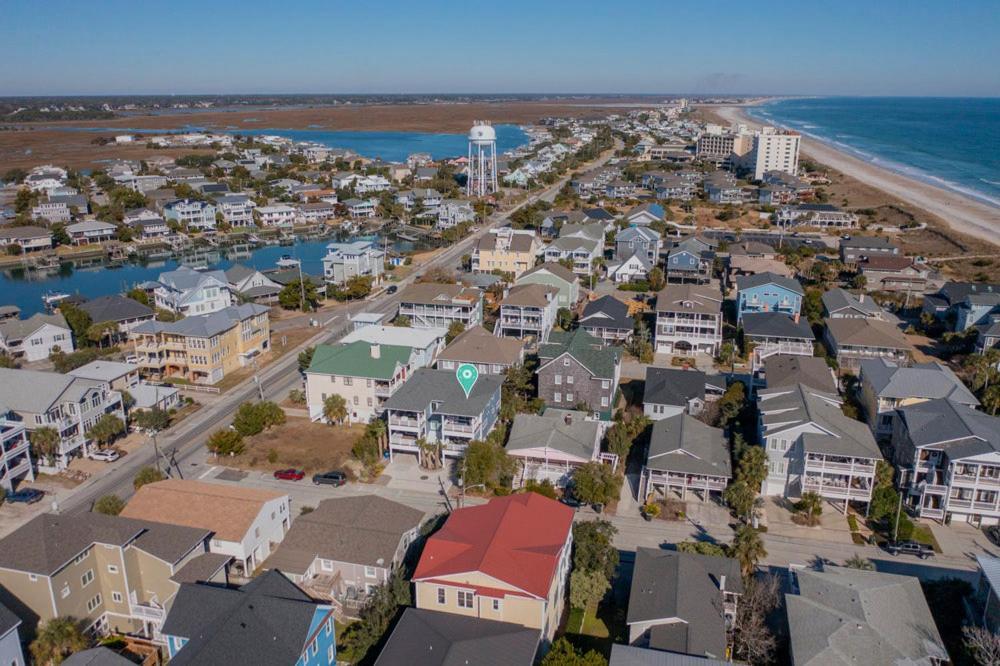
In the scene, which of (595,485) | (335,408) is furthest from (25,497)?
(595,485)

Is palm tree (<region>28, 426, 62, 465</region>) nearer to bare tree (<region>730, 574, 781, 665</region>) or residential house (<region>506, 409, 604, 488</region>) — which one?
residential house (<region>506, 409, 604, 488</region>)

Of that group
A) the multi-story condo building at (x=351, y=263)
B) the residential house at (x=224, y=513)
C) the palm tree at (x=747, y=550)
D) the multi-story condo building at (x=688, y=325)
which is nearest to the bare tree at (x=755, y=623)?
the palm tree at (x=747, y=550)

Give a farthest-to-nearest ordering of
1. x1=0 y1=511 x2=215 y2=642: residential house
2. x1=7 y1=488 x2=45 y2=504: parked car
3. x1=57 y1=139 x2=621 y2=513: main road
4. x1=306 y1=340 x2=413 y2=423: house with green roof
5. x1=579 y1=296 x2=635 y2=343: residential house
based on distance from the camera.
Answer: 1. x1=579 y1=296 x2=635 y2=343: residential house
2. x1=306 y1=340 x2=413 y2=423: house with green roof
3. x1=57 y1=139 x2=621 y2=513: main road
4. x1=7 y1=488 x2=45 y2=504: parked car
5. x1=0 y1=511 x2=215 y2=642: residential house

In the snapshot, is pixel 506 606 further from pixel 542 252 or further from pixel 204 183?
pixel 204 183

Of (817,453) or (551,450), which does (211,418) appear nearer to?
(551,450)

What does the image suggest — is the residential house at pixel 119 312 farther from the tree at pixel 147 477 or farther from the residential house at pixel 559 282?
the residential house at pixel 559 282

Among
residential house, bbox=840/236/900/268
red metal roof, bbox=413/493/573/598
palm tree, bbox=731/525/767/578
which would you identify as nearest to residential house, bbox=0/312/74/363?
red metal roof, bbox=413/493/573/598

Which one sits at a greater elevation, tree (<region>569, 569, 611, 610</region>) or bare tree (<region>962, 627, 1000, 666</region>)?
bare tree (<region>962, 627, 1000, 666</region>)
